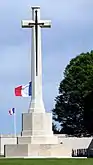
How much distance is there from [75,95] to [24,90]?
107 feet

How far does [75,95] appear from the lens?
8331 cm

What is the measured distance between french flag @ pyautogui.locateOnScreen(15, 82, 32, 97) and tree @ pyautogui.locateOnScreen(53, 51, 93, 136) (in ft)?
94.2

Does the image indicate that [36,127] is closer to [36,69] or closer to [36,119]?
[36,119]

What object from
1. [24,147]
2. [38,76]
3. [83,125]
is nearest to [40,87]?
[38,76]

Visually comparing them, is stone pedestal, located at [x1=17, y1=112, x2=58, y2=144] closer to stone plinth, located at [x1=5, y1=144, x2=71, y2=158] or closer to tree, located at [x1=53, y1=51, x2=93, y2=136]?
stone plinth, located at [x1=5, y1=144, x2=71, y2=158]

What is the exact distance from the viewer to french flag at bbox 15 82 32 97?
1979 inches

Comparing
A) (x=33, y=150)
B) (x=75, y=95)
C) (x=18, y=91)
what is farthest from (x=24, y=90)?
(x=75, y=95)

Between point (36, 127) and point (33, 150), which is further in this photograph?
point (36, 127)

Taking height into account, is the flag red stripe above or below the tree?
below

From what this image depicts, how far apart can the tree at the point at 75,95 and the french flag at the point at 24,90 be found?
28727mm

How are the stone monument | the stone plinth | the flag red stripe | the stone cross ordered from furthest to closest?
the flag red stripe < the stone cross < the stone monument < the stone plinth

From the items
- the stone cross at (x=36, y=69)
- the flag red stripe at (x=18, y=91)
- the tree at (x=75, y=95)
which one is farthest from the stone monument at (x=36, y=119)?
the tree at (x=75, y=95)

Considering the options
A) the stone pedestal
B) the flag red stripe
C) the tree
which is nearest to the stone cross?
the stone pedestal

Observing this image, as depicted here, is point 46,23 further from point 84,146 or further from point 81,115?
point 81,115
